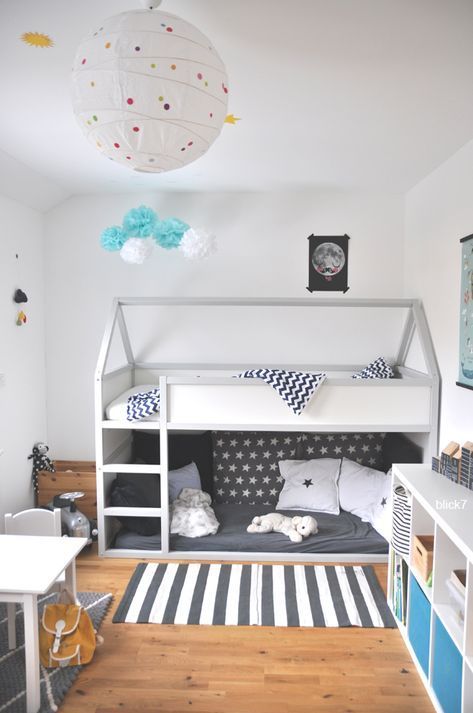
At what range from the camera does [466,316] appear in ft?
8.31

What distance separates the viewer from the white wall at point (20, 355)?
10.5ft

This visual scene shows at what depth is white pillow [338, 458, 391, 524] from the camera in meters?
3.31

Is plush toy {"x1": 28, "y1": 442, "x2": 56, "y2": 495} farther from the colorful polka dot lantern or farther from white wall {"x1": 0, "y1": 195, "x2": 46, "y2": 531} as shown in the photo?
the colorful polka dot lantern

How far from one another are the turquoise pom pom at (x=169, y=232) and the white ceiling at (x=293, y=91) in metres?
0.30

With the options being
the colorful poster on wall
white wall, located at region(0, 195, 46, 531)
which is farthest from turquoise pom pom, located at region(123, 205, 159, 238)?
the colorful poster on wall

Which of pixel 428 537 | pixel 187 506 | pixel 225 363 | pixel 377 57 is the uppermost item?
pixel 377 57

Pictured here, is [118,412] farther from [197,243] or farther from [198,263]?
[198,263]

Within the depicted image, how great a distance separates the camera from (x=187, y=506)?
3.39 metres

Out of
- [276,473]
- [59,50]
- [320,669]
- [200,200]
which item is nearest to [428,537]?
[320,669]

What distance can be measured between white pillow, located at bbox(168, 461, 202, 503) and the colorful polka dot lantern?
2.56 m

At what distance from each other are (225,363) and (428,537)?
6.05 feet

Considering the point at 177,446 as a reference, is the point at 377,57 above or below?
above

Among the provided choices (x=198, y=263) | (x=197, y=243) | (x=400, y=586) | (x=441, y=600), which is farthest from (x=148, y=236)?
(x=441, y=600)

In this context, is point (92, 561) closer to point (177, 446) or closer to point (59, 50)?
point (177, 446)
